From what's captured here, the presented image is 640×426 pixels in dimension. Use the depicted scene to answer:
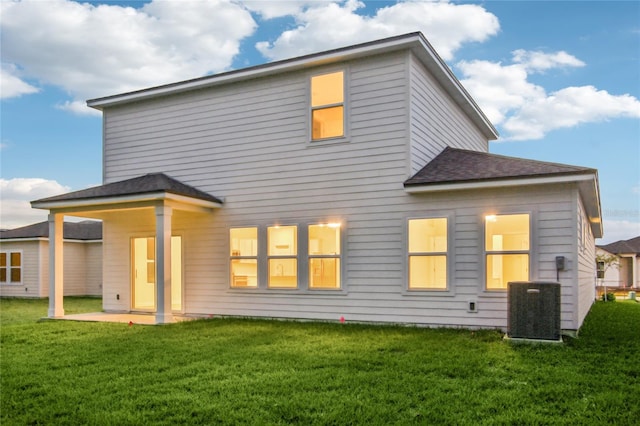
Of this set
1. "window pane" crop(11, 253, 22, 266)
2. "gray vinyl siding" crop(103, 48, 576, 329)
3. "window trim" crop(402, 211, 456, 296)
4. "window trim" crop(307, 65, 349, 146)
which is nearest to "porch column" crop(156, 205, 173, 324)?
"gray vinyl siding" crop(103, 48, 576, 329)

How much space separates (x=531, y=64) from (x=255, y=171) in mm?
9701

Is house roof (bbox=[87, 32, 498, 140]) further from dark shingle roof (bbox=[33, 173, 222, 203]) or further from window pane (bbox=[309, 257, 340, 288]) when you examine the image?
window pane (bbox=[309, 257, 340, 288])

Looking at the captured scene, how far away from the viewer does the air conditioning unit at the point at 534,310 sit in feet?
24.8

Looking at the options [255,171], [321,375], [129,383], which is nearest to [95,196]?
[255,171]

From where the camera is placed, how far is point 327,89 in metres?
10.6

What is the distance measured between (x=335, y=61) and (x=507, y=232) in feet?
15.9

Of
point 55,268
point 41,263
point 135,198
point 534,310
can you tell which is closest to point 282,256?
point 135,198

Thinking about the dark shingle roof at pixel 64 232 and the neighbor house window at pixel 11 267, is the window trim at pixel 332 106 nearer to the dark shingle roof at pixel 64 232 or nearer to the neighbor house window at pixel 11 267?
the dark shingle roof at pixel 64 232

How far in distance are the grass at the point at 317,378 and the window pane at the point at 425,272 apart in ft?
3.33

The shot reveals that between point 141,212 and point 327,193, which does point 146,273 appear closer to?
point 141,212

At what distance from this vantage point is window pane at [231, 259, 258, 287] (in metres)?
11.2

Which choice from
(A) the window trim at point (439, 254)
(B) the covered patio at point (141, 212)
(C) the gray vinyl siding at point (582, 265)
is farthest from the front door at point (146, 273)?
(C) the gray vinyl siding at point (582, 265)

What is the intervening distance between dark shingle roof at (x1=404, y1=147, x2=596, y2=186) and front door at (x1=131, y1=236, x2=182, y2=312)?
6.36 m

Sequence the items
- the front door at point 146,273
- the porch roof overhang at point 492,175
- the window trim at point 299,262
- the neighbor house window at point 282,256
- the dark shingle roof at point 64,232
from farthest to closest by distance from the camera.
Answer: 1. the dark shingle roof at point 64,232
2. the front door at point 146,273
3. the neighbor house window at point 282,256
4. the window trim at point 299,262
5. the porch roof overhang at point 492,175
